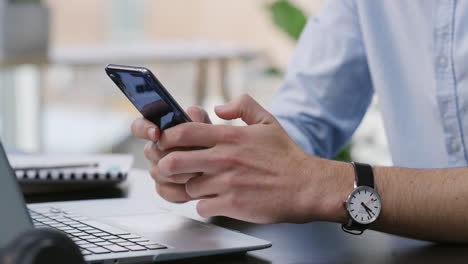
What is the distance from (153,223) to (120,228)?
56 mm

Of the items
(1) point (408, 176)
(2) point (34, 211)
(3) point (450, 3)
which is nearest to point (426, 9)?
(3) point (450, 3)

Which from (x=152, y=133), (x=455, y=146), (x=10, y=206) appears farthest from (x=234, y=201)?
(x=455, y=146)

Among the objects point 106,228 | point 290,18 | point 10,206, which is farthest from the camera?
point 290,18

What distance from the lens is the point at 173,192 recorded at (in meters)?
0.98

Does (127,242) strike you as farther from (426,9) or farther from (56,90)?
(56,90)

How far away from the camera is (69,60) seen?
2.94 meters

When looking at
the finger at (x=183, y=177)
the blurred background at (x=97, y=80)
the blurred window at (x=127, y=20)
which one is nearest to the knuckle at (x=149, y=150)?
the finger at (x=183, y=177)

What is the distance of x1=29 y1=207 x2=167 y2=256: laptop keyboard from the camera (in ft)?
2.39

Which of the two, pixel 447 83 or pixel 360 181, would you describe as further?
pixel 447 83

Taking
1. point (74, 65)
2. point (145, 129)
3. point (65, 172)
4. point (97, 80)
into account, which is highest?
point (145, 129)

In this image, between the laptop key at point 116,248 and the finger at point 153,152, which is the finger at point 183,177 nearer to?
the finger at point 153,152

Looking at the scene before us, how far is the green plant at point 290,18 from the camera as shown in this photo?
10.4 ft

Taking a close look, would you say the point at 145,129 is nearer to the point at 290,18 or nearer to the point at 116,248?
the point at 116,248

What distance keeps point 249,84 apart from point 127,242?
123 inches
